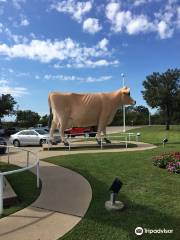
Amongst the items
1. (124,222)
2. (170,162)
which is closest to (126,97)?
(170,162)

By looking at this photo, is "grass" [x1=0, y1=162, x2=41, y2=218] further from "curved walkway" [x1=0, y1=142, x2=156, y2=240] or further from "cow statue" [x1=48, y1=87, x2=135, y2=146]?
"cow statue" [x1=48, y1=87, x2=135, y2=146]

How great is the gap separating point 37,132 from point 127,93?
8.85 metres

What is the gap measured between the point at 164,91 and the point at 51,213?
57.6 m

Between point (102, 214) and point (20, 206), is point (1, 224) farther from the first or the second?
point (102, 214)

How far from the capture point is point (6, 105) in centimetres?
7581

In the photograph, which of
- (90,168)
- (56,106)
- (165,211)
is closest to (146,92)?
(56,106)

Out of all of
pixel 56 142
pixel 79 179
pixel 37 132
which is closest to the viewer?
pixel 79 179

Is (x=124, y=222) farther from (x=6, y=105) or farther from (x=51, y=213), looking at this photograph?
(x=6, y=105)

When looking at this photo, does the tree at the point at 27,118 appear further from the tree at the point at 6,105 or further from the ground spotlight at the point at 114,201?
the ground spotlight at the point at 114,201

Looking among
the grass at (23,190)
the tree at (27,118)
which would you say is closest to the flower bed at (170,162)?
the grass at (23,190)

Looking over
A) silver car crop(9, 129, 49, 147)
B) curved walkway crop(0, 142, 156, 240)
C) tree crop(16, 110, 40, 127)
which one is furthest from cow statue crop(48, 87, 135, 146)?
tree crop(16, 110, 40, 127)

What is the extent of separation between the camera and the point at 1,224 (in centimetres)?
711

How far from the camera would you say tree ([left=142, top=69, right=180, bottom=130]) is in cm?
6406

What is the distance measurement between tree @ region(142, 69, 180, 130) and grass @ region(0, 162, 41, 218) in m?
52.8
